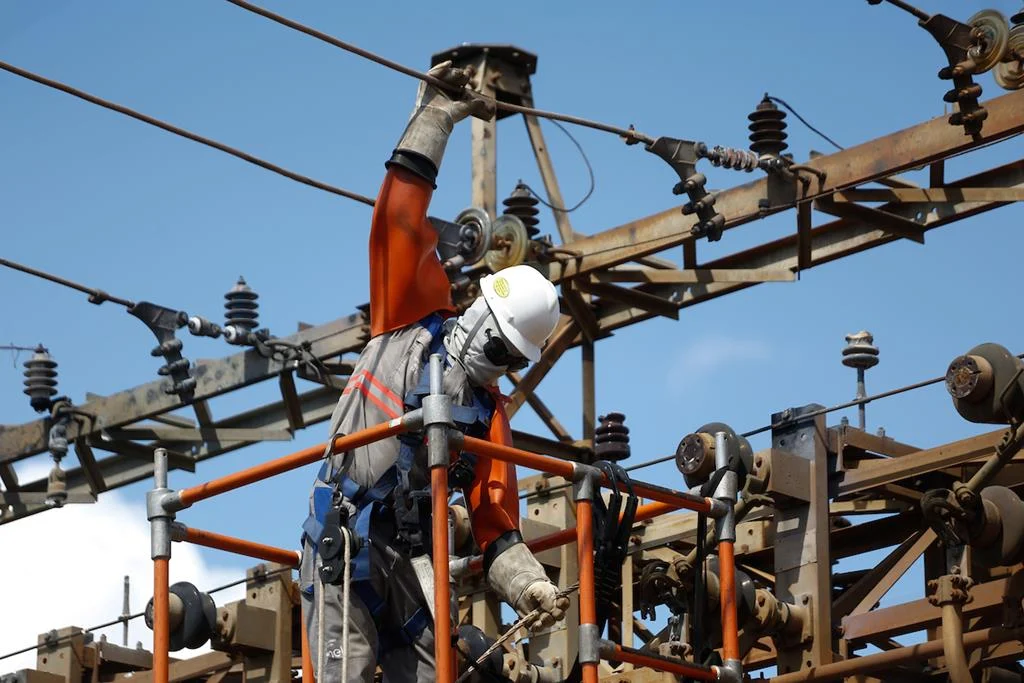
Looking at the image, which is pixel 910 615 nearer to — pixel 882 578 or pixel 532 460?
pixel 882 578

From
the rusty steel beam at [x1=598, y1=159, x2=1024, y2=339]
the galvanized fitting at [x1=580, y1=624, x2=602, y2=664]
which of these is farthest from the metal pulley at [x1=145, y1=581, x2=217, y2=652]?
the rusty steel beam at [x1=598, y1=159, x2=1024, y2=339]

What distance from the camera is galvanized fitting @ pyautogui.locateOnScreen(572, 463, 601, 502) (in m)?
9.83

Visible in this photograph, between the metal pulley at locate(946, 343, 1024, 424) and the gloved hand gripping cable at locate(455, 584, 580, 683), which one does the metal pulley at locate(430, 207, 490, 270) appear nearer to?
the gloved hand gripping cable at locate(455, 584, 580, 683)

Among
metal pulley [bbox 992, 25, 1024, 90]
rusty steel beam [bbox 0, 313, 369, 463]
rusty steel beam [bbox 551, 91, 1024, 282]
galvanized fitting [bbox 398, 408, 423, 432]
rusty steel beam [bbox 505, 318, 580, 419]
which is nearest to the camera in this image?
galvanized fitting [bbox 398, 408, 423, 432]

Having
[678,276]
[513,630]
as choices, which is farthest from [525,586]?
[678,276]

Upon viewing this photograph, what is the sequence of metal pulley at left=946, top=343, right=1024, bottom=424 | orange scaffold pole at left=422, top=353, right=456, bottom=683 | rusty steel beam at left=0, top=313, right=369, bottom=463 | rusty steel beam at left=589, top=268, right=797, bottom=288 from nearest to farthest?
orange scaffold pole at left=422, top=353, right=456, bottom=683
metal pulley at left=946, top=343, right=1024, bottom=424
rusty steel beam at left=589, top=268, right=797, bottom=288
rusty steel beam at left=0, top=313, right=369, bottom=463

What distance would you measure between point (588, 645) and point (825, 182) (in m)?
5.84

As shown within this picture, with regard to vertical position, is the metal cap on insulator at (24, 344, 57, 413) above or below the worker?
above

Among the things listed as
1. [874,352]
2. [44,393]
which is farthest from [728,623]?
[44,393]

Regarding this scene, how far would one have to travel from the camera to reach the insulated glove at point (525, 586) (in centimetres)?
979

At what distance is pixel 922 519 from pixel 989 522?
144cm

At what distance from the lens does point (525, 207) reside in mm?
16359

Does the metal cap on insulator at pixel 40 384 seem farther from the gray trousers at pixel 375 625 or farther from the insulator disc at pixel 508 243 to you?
the gray trousers at pixel 375 625

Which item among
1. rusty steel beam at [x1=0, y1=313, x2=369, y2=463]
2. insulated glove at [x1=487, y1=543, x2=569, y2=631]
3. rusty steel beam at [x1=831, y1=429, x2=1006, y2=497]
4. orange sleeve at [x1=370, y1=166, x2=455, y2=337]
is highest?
rusty steel beam at [x1=0, y1=313, x2=369, y2=463]
